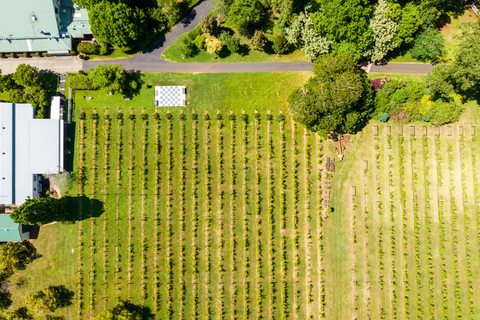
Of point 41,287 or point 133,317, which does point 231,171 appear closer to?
point 133,317

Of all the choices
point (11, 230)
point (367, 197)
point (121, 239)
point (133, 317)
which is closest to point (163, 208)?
point (121, 239)

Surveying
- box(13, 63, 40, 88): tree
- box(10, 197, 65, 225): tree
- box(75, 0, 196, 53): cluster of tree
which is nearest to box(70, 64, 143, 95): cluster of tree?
box(75, 0, 196, 53): cluster of tree

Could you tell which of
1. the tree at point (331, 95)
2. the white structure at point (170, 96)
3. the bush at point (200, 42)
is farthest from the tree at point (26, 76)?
the tree at point (331, 95)

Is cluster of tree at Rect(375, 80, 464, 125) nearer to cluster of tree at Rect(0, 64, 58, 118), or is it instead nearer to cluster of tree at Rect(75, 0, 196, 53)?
cluster of tree at Rect(75, 0, 196, 53)

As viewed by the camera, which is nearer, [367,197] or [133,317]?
[133,317]

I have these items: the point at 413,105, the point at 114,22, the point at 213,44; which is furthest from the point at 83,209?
the point at 413,105

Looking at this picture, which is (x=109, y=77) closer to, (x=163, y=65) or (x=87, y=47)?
(x=87, y=47)
